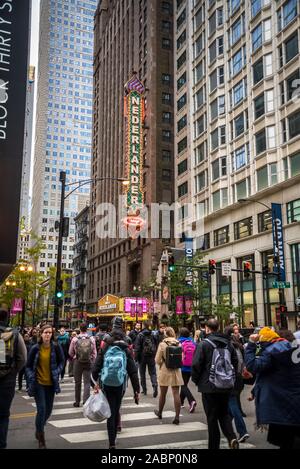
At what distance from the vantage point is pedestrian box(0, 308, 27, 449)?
6.43 m

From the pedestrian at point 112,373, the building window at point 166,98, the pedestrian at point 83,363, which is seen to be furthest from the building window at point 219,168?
the pedestrian at point 112,373

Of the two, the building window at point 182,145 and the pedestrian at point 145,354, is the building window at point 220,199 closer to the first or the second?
the building window at point 182,145

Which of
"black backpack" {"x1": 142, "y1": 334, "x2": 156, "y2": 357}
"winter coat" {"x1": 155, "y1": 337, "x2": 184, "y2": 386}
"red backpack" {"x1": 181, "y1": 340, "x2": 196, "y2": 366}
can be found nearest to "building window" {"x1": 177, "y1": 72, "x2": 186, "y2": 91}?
"black backpack" {"x1": 142, "y1": 334, "x2": 156, "y2": 357}

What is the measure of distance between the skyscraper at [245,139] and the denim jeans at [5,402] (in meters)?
23.3

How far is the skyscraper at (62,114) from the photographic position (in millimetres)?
162875

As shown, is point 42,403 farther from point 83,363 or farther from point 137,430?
point 83,363

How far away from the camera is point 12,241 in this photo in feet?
47.8

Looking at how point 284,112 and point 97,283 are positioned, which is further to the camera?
point 97,283

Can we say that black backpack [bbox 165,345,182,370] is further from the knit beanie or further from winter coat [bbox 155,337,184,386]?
the knit beanie

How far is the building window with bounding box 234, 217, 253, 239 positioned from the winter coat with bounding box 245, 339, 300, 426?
33042mm

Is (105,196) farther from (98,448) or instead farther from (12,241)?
(98,448)

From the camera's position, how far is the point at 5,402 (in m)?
6.46

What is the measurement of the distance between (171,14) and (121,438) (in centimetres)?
7397
